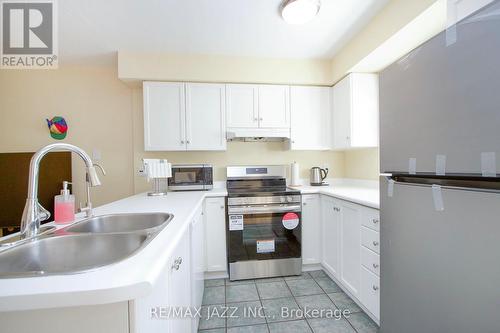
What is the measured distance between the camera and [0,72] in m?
2.41

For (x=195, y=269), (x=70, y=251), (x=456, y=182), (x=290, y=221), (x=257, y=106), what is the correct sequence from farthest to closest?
1. (x=257, y=106)
2. (x=290, y=221)
3. (x=195, y=269)
4. (x=70, y=251)
5. (x=456, y=182)

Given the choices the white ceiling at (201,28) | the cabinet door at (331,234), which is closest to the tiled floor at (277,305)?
the cabinet door at (331,234)

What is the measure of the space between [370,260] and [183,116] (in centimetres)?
222

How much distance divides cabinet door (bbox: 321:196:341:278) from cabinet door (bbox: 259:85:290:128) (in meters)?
1.01

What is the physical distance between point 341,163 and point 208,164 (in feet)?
5.92

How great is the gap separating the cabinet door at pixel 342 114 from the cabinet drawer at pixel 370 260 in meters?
1.14

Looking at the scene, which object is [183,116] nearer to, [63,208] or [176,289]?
[63,208]

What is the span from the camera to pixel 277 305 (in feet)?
5.60

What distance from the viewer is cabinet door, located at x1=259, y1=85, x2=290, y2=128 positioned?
2.45 m

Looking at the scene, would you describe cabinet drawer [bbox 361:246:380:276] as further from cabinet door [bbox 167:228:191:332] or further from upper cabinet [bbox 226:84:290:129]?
upper cabinet [bbox 226:84:290:129]

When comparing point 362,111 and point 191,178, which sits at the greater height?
point 362,111

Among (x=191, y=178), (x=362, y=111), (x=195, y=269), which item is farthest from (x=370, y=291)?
(x=191, y=178)

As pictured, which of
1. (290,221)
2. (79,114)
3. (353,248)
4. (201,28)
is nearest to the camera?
(353,248)

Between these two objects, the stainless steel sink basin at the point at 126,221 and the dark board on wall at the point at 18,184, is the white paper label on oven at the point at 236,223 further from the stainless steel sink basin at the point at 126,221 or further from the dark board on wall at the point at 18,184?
the dark board on wall at the point at 18,184
